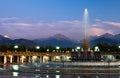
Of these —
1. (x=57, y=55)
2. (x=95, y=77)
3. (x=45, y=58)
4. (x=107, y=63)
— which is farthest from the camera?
(x=45, y=58)

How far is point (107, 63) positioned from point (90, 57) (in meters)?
6.46

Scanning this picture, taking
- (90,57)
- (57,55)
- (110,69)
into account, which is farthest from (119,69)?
(57,55)

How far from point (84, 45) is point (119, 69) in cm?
1794

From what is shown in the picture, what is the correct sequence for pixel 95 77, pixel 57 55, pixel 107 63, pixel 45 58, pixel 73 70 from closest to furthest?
pixel 95 77 → pixel 73 70 → pixel 107 63 → pixel 57 55 → pixel 45 58

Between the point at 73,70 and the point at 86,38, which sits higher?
the point at 86,38

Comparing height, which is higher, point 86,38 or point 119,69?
point 86,38

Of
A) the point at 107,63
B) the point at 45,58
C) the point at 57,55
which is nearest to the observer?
the point at 107,63

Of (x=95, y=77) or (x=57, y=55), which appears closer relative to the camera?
(x=95, y=77)

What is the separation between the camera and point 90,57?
72.9 meters

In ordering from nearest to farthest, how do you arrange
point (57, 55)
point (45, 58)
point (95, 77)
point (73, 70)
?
point (95, 77) < point (73, 70) < point (57, 55) < point (45, 58)

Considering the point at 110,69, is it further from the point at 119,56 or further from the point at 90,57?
the point at 119,56

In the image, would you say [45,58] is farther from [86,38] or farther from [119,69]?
[119,69]

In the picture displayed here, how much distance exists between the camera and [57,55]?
179m

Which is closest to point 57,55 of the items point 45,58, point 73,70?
point 45,58
